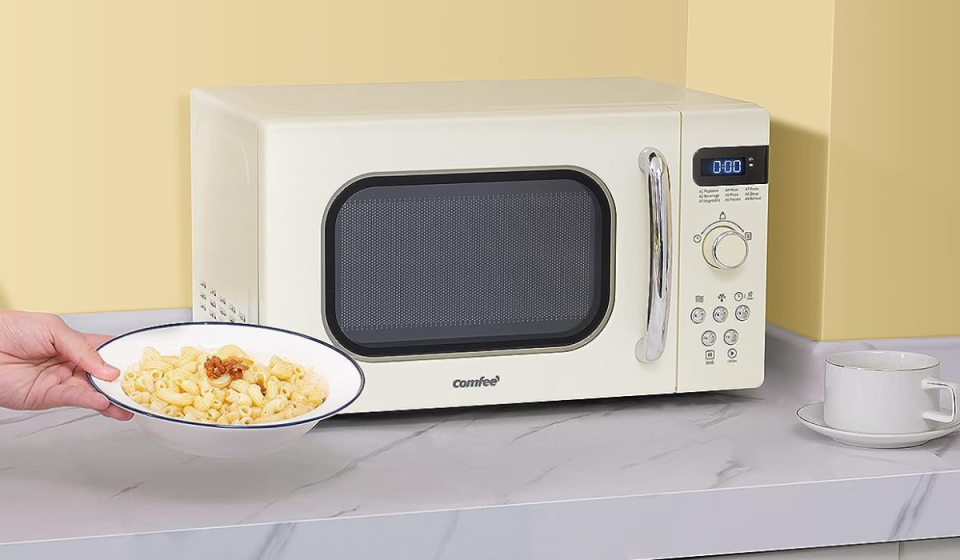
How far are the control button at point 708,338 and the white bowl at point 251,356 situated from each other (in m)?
0.39

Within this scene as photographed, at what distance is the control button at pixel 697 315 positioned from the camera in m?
1.34

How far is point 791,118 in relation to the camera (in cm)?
147

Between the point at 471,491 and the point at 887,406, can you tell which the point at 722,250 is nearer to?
the point at 887,406

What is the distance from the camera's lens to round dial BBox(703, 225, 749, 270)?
4.34ft

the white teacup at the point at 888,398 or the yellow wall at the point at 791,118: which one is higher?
the yellow wall at the point at 791,118

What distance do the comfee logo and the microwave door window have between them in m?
0.03

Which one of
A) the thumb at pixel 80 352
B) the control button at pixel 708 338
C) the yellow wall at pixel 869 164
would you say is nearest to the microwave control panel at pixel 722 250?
the control button at pixel 708 338

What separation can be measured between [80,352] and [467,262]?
37 cm

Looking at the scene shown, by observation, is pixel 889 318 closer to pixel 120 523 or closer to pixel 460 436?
pixel 460 436

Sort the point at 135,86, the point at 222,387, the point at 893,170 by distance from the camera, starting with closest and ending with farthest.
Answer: the point at 222,387 < the point at 893,170 < the point at 135,86

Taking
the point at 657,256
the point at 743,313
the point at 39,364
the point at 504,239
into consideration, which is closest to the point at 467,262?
the point at 504,239

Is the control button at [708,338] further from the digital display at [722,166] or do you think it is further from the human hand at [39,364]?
the human hand at [39,364]

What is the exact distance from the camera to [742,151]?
132 cm

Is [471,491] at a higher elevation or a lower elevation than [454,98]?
lower
